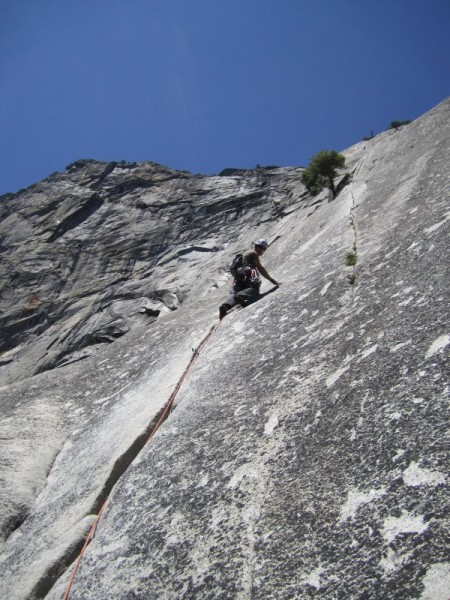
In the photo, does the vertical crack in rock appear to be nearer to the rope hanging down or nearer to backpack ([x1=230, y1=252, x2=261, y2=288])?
the rope hanging down

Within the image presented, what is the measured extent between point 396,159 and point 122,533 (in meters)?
12.7

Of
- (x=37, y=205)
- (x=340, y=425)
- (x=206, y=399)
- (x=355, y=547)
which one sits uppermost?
(x=37, y=205)

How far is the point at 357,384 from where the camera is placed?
205 inches

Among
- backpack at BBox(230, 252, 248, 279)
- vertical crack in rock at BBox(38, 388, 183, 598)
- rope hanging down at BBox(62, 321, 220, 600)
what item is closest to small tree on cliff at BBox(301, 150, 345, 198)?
backpack at BBox(230, 252, 248, 279)

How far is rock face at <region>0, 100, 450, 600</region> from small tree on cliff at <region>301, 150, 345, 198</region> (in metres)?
11.9

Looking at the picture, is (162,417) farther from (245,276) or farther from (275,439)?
(245,276)

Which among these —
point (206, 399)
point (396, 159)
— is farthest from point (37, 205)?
point (206, 399)

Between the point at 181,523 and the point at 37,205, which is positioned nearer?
the point at 181,523

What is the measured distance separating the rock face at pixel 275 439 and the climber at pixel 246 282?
17.3 inches

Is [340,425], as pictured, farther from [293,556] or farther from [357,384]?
[293,556]

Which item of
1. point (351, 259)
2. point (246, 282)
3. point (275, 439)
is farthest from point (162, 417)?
point (246, 282)

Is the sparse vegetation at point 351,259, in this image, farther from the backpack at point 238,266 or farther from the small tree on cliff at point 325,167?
the small tree on cliff at point 325,167

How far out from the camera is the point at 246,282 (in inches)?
433

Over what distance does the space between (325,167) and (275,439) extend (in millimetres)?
22545
